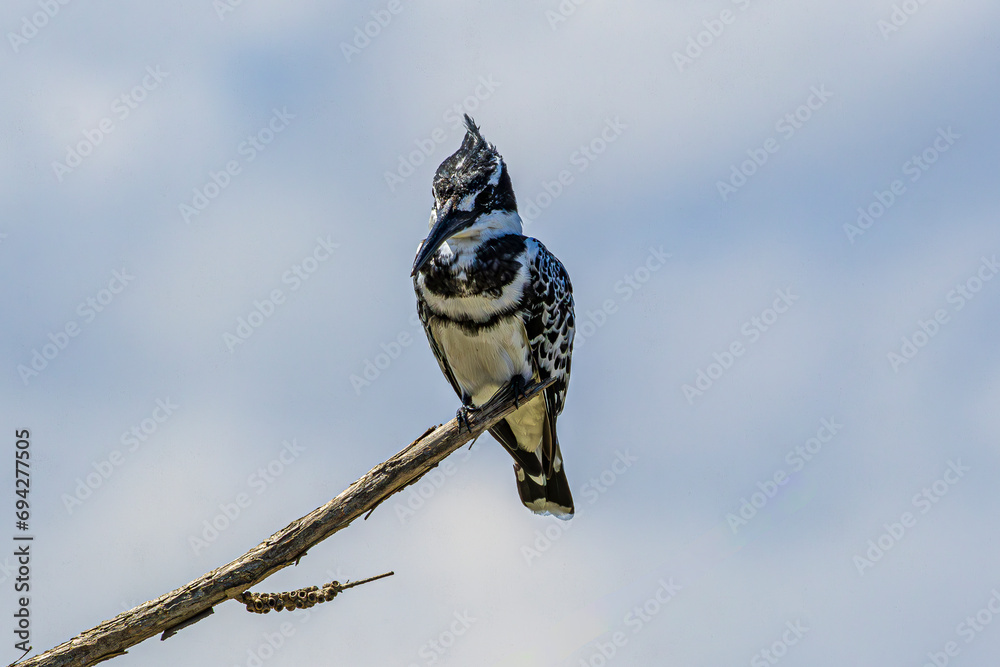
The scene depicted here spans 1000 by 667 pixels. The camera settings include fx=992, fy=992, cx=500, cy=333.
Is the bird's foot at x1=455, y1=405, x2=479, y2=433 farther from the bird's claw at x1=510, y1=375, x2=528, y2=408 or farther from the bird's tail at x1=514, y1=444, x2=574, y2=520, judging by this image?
the bird's tail at x1=514, y1=444, x2=574, y2=520

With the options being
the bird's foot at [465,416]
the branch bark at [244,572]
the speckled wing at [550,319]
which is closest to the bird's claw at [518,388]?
the speckled wing at [550,319]

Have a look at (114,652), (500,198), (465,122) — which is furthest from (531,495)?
(114,652)

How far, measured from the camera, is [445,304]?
1030 centimetres

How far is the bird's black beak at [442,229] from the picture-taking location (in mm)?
9656

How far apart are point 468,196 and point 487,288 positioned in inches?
37.4

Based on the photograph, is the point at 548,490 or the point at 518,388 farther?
the point at 548,490

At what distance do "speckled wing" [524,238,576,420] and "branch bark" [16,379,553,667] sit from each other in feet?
6.72

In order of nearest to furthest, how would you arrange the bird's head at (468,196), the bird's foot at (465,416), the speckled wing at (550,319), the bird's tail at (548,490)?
the bird's foot at (465,416)
the bird's head at (468,196)
the speckled wing at (550,319)
the bird's tail at (548,490)

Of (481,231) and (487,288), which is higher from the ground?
(481,231)

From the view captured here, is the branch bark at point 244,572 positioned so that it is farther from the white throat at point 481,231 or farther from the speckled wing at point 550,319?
the white throat at point 481,231

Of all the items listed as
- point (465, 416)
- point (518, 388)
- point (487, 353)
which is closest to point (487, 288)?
point (487, 353)

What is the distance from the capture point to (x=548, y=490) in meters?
11.7

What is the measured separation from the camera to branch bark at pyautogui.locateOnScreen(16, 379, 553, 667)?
25.4 ft

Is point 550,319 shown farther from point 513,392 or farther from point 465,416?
point 465,416
